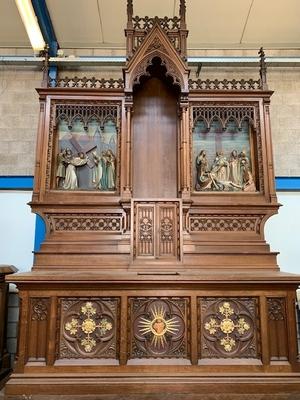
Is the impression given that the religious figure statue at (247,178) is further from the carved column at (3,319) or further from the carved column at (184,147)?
the carved column at (3,319)

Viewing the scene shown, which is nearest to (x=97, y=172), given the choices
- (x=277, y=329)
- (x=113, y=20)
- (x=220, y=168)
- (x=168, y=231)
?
(x=168, y=231)

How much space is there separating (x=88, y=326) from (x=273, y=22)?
176 inches

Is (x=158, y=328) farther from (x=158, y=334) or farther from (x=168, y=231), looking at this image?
(x=168, y=231)

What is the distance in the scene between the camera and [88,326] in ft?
9.04

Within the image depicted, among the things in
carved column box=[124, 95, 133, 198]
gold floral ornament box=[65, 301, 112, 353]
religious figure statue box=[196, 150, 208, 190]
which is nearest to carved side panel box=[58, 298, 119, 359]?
gold floral ornament box=[65, 301, 112, 353]

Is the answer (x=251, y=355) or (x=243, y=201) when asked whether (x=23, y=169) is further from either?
(x=251, y=355)

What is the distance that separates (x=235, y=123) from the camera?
3.86 m

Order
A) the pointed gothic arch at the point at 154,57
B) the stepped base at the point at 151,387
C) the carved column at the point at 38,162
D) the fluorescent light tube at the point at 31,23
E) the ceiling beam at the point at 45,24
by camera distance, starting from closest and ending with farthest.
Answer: the stepped base at the point at 151,387
the carved column at the point at 38,162
the pointed gothic arch at the point at 154,57
the fluorescent light tube at the point at 31,23
the ceiling beam at the point at 45,24

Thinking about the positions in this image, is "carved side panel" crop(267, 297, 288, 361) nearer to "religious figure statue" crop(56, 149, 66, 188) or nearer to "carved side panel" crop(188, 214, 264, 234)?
A: "carved side panel" crop(188, 214, 264, 234)

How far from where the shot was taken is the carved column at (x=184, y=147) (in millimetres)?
3548

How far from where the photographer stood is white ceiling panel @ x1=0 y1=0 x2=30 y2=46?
460 cm

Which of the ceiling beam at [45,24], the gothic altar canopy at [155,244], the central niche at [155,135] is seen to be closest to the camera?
the gothic altar canopy at [155,244]

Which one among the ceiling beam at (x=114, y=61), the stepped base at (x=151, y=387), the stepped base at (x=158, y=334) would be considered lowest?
the stepped base at (x=151, y=387)

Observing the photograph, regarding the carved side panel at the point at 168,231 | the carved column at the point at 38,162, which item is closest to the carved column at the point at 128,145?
the carved side panel at the point at 168,231
